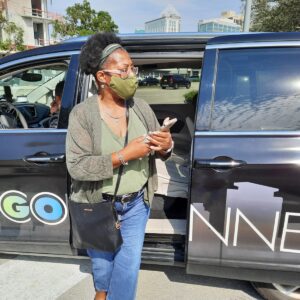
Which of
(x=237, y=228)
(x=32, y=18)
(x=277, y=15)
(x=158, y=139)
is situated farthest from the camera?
(x=32, y=18)

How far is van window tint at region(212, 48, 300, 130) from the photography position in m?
1.81

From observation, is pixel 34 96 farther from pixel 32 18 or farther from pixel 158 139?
pixel 32 18

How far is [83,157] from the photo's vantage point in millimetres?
1444

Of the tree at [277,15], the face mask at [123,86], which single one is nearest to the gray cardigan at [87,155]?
the face mask at [123,86]

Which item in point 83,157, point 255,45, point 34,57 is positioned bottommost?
point 83,157

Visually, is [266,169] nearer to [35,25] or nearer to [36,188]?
[36,188]

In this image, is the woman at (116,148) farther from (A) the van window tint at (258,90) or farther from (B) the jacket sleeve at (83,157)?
(A) the van window tint at (258,90)

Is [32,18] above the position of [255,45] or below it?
above

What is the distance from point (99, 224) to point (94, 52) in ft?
2.69

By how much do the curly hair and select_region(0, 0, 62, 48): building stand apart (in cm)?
3335

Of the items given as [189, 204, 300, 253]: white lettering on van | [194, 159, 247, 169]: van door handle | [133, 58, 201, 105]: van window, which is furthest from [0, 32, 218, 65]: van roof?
[189, 204, 300, 253]: white lettering on van

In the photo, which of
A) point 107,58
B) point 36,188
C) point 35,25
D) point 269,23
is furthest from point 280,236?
point 35,25

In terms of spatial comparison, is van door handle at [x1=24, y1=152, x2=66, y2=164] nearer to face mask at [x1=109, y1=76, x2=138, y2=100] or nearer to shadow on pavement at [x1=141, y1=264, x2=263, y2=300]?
face mask at [x1=109, y1=76, x2=138, y2=100]

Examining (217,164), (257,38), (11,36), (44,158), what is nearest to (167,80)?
(257,38)
